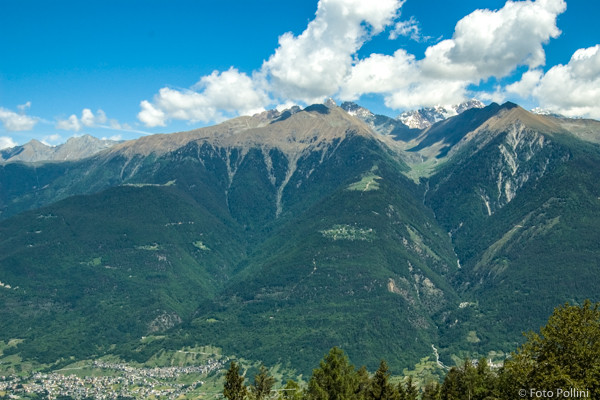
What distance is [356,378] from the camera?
4628 inches

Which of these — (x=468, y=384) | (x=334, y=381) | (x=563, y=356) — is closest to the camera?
(x=563, y=356)

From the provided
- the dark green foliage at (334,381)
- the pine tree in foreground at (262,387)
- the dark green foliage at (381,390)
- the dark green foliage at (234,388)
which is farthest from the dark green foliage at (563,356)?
the pine tree in foreground at (262,387)

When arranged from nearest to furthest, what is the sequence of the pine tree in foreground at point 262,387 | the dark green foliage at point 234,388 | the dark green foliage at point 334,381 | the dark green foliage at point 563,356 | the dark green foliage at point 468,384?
the dark green foliage at point 563,356
the dark green foliage at point 234,388
the pine tree in foreground at point 262,387
the dark green foliage at point 334,381
the dark green foliage at point 468,384

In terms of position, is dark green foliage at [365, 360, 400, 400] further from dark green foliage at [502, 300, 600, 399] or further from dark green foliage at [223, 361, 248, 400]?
dark green foliage at [502, 300, 600, 399]

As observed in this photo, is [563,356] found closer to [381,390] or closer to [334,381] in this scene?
[381,390]

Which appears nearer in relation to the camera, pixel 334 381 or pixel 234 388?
pixel 234 388

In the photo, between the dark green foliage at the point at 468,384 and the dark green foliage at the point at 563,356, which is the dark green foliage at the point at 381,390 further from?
the dark green foliage at the point at 563,356

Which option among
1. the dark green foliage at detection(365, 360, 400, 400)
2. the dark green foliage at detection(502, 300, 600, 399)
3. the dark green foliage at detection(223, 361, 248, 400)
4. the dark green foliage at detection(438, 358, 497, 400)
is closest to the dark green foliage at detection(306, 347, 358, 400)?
the dark green foliage at detection(365, 360, 400, 400)

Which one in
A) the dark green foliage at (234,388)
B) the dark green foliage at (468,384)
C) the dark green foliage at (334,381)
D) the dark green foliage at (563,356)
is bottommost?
the dark green foliage at (468,384)

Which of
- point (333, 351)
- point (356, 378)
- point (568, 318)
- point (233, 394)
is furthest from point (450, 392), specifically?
point (568, 318)

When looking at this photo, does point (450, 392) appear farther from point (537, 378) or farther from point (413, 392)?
point (537, 378)

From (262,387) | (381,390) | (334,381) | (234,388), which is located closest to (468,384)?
(381,390)

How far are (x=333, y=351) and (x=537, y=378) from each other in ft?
171

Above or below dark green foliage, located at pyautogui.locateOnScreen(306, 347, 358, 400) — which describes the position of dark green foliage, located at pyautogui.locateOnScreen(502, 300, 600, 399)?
above
